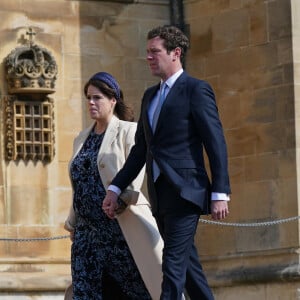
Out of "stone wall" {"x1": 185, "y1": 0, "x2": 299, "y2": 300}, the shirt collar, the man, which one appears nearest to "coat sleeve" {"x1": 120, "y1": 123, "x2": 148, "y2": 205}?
the man

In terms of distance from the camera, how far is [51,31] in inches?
543

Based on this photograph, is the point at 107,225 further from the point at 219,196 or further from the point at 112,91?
the point at 219,196

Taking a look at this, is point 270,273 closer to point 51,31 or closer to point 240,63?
point 240,63

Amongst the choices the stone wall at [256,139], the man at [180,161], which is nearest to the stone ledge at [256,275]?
the stone wall at [256,139]

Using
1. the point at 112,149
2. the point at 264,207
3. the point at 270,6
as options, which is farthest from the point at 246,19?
the point at 112,149

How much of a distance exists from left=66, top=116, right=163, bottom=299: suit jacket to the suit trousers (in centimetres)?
57

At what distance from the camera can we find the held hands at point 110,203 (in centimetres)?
846

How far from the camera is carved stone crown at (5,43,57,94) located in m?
13.4

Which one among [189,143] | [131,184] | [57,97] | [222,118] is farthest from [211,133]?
[57,97]

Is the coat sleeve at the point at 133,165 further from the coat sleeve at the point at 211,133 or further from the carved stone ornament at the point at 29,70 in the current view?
the carved stone ornament at the point at 29,70

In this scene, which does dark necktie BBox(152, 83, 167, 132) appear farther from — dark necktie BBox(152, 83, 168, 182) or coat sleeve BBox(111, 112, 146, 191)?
coat sleeve BBox(111, 112, 146, 191)

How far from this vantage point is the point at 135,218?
28.9 feet

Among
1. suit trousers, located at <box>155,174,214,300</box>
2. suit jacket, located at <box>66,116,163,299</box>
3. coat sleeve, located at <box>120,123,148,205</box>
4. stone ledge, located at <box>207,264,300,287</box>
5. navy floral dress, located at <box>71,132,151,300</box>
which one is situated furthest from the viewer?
stone ledge, located at <box>207,264,300,287</box>

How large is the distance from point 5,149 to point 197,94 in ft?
18.0
